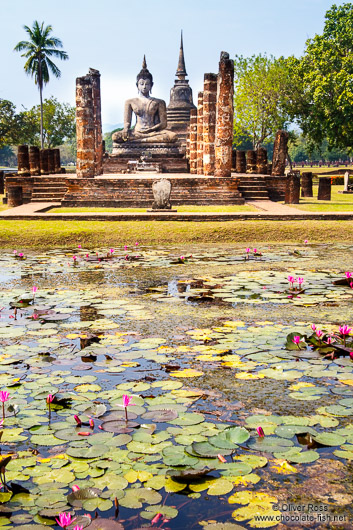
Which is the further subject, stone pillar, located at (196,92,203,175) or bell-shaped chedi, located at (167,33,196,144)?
bell-shaped chedi, located at (167,33,196,144)

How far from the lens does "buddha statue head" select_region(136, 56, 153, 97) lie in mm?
30000

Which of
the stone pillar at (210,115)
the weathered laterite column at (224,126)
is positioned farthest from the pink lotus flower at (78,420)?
the stone pillar at (210,115)

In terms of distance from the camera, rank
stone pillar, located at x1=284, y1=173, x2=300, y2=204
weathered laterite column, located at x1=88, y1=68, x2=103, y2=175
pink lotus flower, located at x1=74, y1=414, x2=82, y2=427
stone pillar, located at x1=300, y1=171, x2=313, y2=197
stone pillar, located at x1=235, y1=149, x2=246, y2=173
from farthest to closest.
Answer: stone pillar, located at x1=235, y1=149, x2=246, y2=173, weathered laterite column, located at x1=88, y1=68, x2=103, y2=175, stone pillar, located at x1=300, y1=171, x2=313, y2=197, stone pillar, located at x1=284, y1=173, x2=300, y2=204, pink lotus flower, located at x1=74, y1=414, x2=82, y2=427

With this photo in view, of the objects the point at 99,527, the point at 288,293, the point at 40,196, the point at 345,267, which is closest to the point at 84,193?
the point at 40,196

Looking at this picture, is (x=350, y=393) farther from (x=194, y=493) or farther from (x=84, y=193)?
(x=84, y=193)

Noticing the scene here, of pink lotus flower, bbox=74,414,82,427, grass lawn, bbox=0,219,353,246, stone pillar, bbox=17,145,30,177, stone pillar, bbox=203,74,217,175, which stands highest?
stone pillar, bbox=203,74,217,175

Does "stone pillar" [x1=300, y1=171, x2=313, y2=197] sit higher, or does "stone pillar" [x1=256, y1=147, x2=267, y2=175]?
"stone pillar" [x1=256, y1=147, x2=267, y2=175]

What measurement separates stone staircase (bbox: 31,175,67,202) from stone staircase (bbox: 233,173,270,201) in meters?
5.39

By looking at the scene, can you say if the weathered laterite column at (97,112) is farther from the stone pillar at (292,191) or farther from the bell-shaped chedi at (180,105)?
the bell-shaped chedi at (180,105)

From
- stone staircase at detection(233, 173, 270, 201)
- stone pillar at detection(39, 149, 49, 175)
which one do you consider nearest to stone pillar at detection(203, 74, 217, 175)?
stone staircase at detection(233, 173, 270, 201)

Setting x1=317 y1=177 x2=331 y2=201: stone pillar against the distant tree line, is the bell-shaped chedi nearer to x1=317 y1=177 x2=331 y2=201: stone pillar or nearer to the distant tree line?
the distant tree line

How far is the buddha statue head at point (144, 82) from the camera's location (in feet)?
98.4

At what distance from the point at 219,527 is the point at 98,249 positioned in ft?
27.1

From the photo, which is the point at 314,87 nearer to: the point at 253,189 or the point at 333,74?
the point at 333,74
